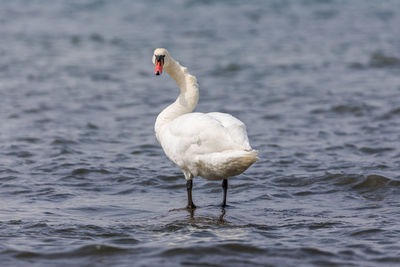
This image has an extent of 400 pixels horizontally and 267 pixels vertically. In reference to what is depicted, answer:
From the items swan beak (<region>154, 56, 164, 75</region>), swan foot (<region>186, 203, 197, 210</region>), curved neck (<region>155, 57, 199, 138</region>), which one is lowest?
swan foot (<region>186, 203, 197, 210</region>)

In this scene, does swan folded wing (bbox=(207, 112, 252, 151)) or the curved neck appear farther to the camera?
the curved neck

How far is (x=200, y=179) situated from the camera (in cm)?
840

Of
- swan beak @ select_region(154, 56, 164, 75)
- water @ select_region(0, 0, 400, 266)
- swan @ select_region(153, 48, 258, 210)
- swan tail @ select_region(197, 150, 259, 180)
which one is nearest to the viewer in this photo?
water @ select_region(0, 0, 400, 266)

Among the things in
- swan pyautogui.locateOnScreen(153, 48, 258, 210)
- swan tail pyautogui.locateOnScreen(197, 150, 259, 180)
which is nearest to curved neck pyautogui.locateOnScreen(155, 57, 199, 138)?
swan pyautogui.locateOnScreen(153, 48, 258, 210)

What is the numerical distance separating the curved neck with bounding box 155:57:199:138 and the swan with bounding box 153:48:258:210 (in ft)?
0.04

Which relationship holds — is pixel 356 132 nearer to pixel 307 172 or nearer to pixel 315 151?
pixel 315 151

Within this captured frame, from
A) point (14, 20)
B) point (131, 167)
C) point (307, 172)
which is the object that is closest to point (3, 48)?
point (14, 20)

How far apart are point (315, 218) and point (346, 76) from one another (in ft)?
28.3

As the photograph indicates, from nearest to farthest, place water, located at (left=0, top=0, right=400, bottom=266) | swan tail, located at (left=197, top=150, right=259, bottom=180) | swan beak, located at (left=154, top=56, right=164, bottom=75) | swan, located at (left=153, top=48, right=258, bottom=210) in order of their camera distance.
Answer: water, located at (left=0, top=0, right=400, bottom=266), swan tail, located at (left=197, top=150, right=259, bottom=180), swan, located at (left=153, top=48, right=258, bottom=210), swan beak, located at (left=154, top=56, right=164, bottom=75)

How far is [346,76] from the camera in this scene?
14.8 m

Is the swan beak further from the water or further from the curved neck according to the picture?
the water

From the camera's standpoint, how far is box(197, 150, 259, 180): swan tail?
20.5 feet

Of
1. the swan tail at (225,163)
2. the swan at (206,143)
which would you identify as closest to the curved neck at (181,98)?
A: the swan at (206,143)

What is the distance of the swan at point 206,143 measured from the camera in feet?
21.1
